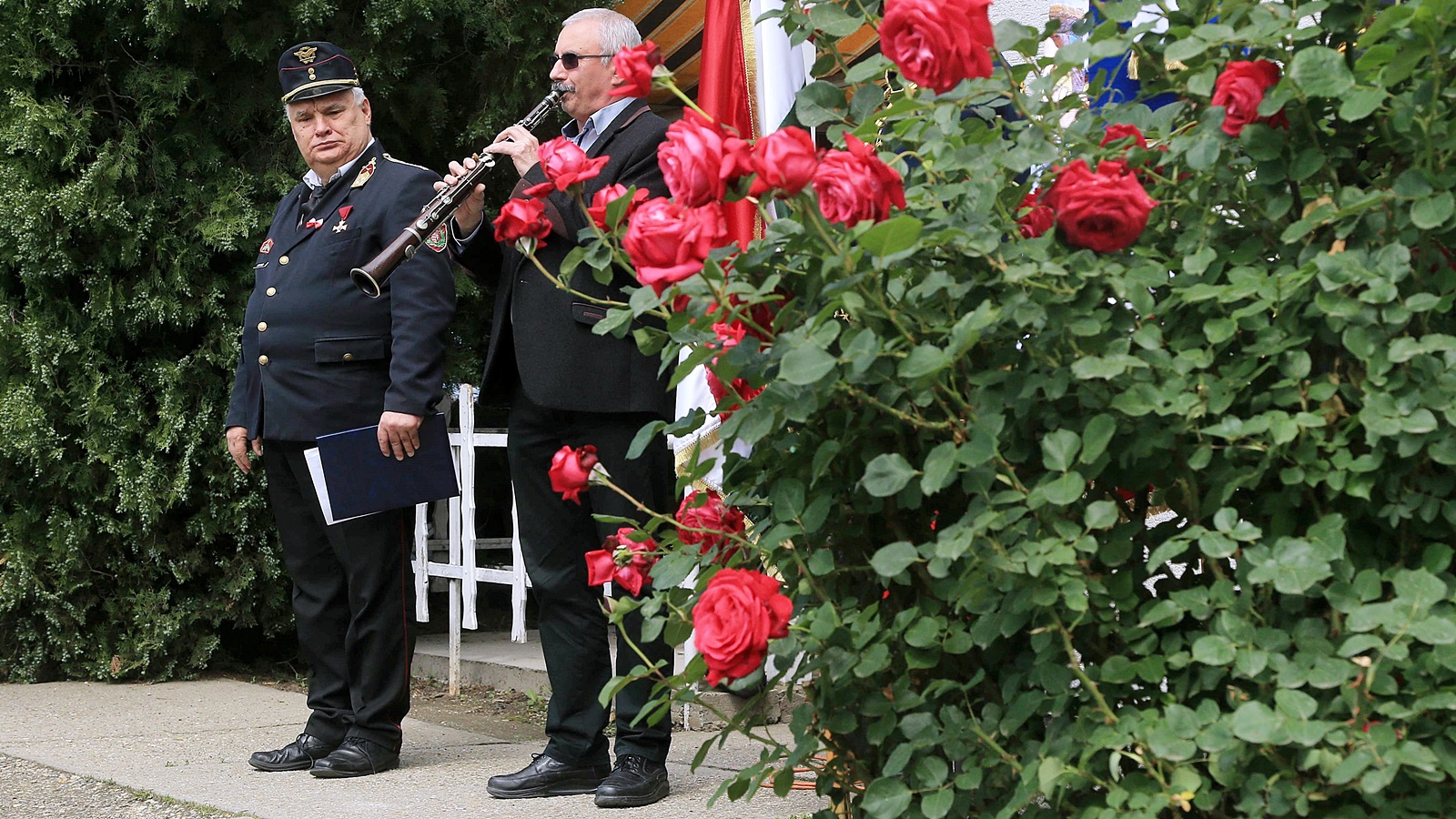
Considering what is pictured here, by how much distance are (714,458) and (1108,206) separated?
53cm

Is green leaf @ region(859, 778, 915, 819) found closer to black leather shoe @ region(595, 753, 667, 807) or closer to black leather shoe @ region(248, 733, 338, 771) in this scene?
black leather shoe @ region(595, 753, 667, 807)

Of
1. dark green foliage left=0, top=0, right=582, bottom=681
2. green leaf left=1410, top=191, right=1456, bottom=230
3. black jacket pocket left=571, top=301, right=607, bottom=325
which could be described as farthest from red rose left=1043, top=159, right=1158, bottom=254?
dark green foliage left=0, top=0, right=582, bottom=681

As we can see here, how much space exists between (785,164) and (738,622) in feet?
1.51

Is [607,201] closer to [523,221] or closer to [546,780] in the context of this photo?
[523,221]

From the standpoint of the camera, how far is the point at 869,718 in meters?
1.56

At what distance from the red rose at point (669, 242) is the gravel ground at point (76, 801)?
2307 mm

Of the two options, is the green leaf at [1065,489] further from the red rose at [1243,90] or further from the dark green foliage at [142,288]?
the dark green foliage at [142,288]

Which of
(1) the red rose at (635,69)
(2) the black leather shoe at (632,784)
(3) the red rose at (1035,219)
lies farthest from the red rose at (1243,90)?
(2) the black leather shoe at (632,784)

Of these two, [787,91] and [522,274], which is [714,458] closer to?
[522,274]

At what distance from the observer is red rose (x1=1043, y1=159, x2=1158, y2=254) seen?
1.37 meters

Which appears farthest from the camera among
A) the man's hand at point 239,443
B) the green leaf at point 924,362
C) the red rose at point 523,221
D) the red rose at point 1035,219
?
the man's hand at point 239,443

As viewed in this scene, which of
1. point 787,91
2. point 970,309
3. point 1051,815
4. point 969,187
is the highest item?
point 787,91

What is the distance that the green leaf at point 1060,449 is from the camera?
4.38 feet

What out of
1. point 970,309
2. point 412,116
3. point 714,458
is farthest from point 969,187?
point 412,116
